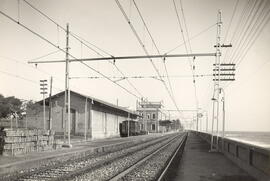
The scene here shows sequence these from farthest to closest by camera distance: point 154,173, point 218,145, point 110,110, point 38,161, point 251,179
A: point 110,110 → point 218,145 → point 38,161 → point 154,173 → point 251,179

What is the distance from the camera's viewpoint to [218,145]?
2609 centimetres

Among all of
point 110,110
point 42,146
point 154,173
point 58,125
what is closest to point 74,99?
point 58,125

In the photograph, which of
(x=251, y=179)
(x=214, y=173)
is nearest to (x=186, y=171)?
(x=214, y=173)

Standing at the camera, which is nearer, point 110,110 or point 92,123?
point 92,123

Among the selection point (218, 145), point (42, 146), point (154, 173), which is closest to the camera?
point (154, 173)

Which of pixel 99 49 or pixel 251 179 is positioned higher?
pixel 99 49

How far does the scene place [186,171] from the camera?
45.8 feet

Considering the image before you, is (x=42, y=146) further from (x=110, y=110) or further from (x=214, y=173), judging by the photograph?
(x=110, y=110)

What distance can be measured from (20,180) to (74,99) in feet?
124

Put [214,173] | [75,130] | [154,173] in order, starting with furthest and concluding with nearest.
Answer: [75,130]
[154,173]
[214,173]

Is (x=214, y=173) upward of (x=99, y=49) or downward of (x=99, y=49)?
downward

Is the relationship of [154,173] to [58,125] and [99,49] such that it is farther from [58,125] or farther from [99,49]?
[58,125]

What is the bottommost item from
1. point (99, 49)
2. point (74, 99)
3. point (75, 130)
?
point (75, 130)

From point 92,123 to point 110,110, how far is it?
1146 cm
